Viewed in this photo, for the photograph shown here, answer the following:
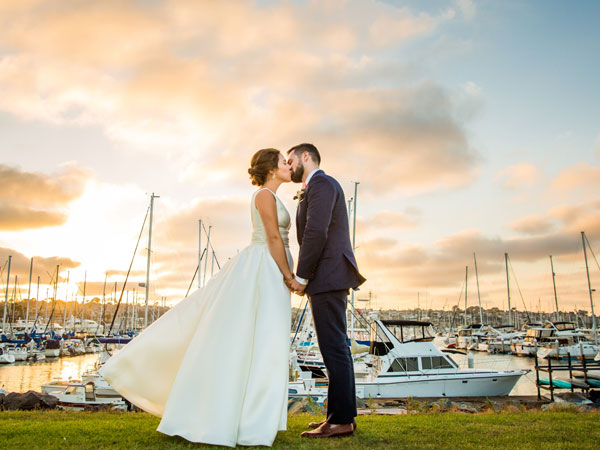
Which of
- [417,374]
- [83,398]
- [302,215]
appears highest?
[302,215]

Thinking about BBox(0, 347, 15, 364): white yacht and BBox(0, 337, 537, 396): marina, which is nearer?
BBox(0, 337, 537, 396): marina

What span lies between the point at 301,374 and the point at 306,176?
16.8 metres

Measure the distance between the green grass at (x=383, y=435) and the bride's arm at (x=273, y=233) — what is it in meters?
1.63

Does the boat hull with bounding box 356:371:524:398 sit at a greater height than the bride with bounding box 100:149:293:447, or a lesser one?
lesser

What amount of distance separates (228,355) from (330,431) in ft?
4.06

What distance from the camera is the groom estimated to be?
173 inches

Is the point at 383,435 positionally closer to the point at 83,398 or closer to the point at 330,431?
the point at 330,431

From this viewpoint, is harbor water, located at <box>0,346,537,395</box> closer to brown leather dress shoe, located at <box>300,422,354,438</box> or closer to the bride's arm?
brown leather dress shoe, located at <box>300,422,354,438</box>

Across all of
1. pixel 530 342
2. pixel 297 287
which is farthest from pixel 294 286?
pixel 530 342

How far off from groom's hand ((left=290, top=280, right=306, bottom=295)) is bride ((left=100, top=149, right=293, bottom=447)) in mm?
100

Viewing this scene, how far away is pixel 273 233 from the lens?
4766 millimetres

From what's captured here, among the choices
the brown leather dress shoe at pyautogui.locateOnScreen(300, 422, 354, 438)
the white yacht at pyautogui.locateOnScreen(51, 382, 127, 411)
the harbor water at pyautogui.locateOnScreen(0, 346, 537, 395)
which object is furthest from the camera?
the harbor water at pyautogui.locateOnScreen(0, 346, 537, 395)

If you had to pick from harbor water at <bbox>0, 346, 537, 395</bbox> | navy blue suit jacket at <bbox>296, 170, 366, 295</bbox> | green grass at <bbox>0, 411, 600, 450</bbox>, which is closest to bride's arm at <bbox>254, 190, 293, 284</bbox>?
navy blue suit jacket at <bbox>296, 170, 366, 295</bbox>

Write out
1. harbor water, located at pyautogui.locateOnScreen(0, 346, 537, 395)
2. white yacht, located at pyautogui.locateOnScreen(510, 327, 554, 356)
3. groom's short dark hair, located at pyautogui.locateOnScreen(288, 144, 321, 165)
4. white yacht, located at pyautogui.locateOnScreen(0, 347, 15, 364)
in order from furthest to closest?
white yacht, located at pyautogui.locateOnScreen(510, 327, 554, 356) < white yacht, located at pyautogui.locateOnScreen(0, 347, 15, 364) < harbor water, located at pyautogui.locateOnScreen(0, 346, 537, 395) < groom's short dark hair, located at pyautogui.locateOnScreen(288, 144, 321, 165)
